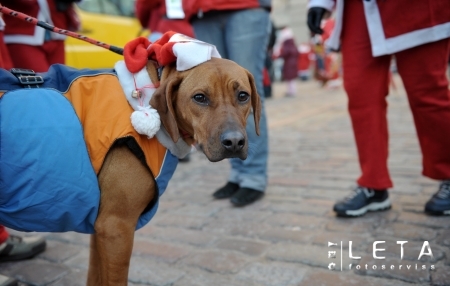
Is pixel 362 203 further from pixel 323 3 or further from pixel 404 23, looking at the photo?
pixel 323 3

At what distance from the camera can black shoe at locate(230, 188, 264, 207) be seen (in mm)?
3445

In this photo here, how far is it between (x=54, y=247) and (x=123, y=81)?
143 centimetres

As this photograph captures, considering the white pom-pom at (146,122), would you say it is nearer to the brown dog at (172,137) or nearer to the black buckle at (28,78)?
the brown dog at (172,137)

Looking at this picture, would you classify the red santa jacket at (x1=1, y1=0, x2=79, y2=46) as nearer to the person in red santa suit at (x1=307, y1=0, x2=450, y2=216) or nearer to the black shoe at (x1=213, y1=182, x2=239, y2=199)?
the black shoe at (x1=213, y1=182, x2=239, y2=199)

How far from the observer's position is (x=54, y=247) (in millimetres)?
2871

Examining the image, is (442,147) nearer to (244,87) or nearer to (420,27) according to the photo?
(420,27)

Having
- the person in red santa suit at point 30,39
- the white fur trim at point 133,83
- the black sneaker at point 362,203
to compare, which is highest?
the person in red santa suit at point 30,39

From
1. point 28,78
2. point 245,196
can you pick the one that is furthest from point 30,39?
point 245,196

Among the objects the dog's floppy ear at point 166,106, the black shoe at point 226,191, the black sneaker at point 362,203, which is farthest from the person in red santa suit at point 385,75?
the dog's floppy ear at point 166,106

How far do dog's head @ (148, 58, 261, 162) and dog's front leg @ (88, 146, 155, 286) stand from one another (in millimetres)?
229

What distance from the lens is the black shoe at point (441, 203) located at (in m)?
2.88

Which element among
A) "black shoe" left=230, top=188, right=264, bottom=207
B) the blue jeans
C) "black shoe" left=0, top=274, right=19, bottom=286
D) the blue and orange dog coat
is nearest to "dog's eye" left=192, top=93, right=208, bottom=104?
the blue and orange dog coat

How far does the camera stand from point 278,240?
110 inches

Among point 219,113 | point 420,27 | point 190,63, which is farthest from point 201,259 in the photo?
point 420,27
